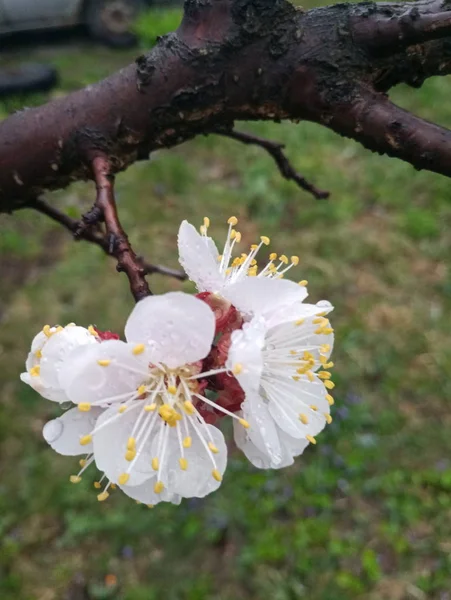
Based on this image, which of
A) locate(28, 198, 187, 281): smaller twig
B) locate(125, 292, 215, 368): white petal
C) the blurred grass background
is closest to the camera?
locate(125, 292, 215, 368): white petal

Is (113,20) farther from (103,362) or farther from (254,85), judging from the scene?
(103,362)

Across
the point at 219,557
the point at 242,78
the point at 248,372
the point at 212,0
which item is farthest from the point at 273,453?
the point at 219,557

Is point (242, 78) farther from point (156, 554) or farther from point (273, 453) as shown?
point (156, 554)

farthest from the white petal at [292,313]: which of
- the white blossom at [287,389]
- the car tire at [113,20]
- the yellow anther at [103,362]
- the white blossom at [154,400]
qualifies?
the car tire at [113,20]

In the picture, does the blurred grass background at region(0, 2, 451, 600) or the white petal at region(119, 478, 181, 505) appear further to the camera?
the blurred grass background at region(0, 2, 451, 600)

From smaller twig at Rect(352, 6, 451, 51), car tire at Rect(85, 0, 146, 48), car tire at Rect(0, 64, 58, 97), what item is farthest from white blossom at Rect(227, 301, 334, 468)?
car tire at Rect(85, 0, 146, 48)

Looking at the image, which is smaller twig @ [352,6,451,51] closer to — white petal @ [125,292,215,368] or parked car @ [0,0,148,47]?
white petal @ [125,292,215,368]

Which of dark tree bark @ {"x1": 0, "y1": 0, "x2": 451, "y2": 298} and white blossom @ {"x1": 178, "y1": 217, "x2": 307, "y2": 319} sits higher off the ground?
dark tree bark @ {"x1": 0, "y1": 0, "x2": 451, "y2": 298}
